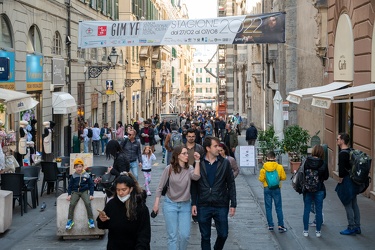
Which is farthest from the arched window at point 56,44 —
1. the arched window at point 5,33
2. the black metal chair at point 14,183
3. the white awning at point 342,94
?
the white awning at point 342,94

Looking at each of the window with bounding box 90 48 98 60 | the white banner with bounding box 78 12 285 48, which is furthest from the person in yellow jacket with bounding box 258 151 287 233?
the window with bounding box 90 48 98 60

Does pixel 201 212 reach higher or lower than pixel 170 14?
lower

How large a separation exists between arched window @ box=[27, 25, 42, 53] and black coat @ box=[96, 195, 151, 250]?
1769 centimetres

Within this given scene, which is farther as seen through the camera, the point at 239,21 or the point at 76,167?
the point at 239,21

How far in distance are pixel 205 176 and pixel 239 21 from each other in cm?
1603

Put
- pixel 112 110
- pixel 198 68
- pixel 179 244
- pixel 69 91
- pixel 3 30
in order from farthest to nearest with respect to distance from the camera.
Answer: pixel 198 68 → pixel 112 110 → pixel 69 91 → pixel 3 30 → pixel 179 244

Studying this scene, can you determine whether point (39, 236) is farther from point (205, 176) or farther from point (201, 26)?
point (201, 26)

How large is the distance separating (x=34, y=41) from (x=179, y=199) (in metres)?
16.4

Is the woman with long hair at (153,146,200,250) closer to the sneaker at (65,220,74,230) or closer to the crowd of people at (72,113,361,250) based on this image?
the crowd of people at (72,113,361,250)

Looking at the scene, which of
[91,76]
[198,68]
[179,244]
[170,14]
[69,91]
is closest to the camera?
[179,244]

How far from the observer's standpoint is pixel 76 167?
11867 mm

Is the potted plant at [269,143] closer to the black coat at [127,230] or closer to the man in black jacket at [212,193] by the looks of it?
the man in black jacket at [212,193]

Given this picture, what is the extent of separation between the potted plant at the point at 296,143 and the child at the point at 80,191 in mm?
10014

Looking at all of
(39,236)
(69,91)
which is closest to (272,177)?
(39,236)
